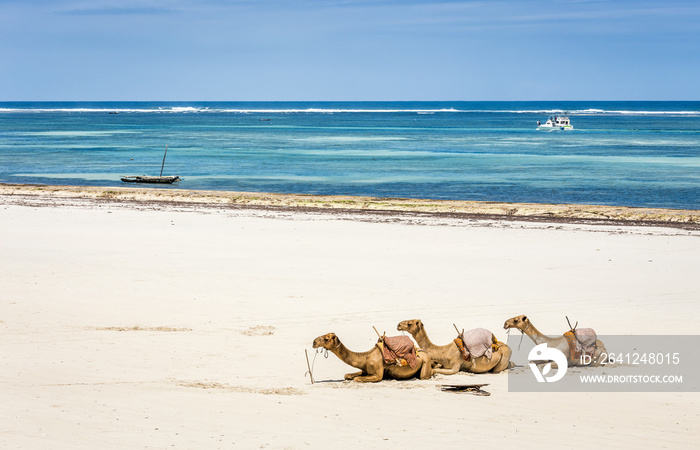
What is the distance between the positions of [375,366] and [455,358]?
102cm

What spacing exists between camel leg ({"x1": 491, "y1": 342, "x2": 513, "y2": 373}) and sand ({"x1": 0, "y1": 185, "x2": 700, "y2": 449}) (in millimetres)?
323

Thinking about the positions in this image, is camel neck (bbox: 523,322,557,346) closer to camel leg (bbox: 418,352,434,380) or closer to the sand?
the sand

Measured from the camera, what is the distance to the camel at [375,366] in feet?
29.5

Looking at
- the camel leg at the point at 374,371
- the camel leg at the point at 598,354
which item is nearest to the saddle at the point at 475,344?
the camel leg at the point at 374,371

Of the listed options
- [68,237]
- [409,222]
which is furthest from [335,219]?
[68,237]

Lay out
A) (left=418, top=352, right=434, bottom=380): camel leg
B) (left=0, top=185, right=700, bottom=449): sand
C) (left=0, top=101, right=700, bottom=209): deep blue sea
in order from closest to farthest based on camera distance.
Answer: (left=0, top=185, right=700, bottom=449): sand < (left=418, top=352, right=434, bottom=380): camel leg < (left=0, top=101, right=700, bottom=209): deep blue sea

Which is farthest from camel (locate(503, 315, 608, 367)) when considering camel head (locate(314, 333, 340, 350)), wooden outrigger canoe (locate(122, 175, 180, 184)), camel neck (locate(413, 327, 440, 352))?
wooden outrigger canoe (locate(122, 175, 180, 184))

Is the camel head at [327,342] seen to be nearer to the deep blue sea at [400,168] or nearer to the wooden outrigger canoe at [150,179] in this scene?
the deep blue sea at [400,168]

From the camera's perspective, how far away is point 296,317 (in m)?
12.1

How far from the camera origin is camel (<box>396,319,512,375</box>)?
9.34 meters

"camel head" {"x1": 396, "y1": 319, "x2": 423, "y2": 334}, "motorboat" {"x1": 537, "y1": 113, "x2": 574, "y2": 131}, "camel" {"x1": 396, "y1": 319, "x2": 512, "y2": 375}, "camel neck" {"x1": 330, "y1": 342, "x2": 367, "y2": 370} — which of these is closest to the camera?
"camel neck" {"x1": 330, "y1": 342, "x2": 367, "y2": 370}

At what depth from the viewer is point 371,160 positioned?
5272 cm

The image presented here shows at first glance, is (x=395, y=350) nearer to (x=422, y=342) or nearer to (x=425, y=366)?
(x=425, y=366)

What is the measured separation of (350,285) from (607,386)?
6.13m
